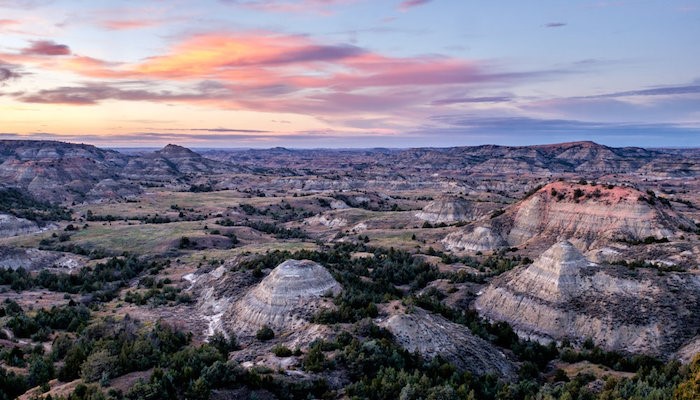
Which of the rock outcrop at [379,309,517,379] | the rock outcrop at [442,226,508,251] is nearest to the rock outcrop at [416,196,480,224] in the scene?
the rock outcrop at [442,226,508,251]

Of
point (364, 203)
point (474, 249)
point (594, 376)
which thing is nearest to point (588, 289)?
point (594, 376)

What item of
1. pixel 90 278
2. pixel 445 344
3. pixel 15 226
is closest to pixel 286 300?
pixel 445 344

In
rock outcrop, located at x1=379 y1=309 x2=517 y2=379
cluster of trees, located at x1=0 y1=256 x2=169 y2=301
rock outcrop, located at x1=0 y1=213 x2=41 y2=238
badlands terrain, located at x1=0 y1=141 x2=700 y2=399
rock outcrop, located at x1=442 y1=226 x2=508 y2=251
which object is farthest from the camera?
rock outcrop, located at x1=0 y1=213 x2=41 y2=238

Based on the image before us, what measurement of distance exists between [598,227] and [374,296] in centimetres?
4890

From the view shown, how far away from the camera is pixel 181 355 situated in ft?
79.4

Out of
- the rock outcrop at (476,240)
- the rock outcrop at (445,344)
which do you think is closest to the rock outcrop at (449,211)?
the rock outcrop at (476,240)

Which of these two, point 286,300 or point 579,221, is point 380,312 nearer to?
point 286,300

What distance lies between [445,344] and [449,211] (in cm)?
8292

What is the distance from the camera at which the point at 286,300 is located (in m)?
38.2

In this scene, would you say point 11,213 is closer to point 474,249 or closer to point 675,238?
point 474,249

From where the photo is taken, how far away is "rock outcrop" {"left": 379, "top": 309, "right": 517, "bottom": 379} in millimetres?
29641

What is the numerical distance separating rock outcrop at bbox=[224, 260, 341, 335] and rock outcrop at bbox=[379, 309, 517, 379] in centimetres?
773

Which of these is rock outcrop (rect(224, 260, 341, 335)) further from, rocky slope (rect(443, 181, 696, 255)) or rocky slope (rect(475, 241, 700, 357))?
rocky slope (rect(443, 181, 696, 255))

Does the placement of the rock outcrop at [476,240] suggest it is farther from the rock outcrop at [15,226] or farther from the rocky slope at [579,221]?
the rock outcrop at [15,226]
